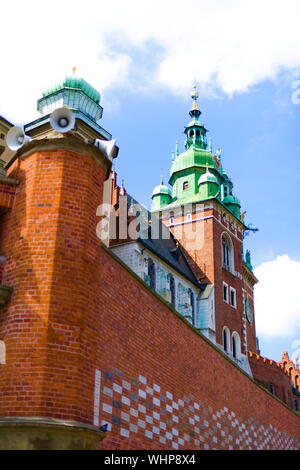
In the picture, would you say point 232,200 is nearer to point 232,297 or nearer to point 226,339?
point 232,297

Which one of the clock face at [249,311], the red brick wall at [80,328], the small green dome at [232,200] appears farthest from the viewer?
the clock face at [249,311]

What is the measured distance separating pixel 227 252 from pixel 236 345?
727cm

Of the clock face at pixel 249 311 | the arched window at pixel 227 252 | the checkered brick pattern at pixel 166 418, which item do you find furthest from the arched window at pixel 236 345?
the checkered brick pattern at pixel 166 418

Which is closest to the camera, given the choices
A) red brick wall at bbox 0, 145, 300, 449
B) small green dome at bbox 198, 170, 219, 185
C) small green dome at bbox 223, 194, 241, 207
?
red brick wall at bbox 0, 145, 300, 449

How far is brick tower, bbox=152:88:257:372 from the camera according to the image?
4391 centimetres

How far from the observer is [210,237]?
45.2 metres

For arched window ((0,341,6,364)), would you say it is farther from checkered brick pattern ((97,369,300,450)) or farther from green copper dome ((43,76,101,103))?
green copper dome ((43,76,101,103))

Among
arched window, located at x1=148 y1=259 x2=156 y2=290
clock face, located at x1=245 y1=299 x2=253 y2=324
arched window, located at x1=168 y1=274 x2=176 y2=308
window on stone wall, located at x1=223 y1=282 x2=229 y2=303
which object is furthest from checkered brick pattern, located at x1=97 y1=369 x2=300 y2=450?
clock face, located at x1=245 y1=299 x2=253 y2=324

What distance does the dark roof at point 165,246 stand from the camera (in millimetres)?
39188

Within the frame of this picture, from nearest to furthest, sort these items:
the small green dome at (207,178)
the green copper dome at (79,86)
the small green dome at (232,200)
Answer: the green copper dome at (79,86) < the small green dome at (207,178) < the small green dome at (232,200)

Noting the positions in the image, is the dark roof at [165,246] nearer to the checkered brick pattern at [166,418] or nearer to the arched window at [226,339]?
the arched window at [226,339]

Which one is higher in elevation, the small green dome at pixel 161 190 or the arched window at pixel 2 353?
the small green dome at pixel 161 190

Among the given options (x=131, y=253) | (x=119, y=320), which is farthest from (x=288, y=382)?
(x=119, y=320)

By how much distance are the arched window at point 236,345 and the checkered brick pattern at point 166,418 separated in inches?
927
